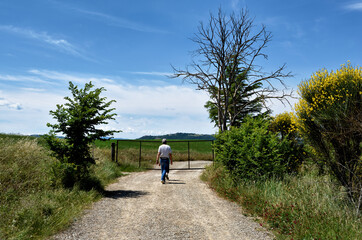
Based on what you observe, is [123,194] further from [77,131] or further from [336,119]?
[336,119]

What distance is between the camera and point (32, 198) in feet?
23.0

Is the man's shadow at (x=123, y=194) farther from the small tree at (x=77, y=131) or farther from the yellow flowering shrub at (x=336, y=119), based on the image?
the yellow flowering shrub at (x=336, y=119)

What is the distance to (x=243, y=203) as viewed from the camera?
25.8 feet

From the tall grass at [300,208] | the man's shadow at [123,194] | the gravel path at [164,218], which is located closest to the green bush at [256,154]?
the tall grass at [300,208]

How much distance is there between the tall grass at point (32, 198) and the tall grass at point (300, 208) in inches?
195

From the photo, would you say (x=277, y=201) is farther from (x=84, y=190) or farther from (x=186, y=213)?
(x=84, y=190)

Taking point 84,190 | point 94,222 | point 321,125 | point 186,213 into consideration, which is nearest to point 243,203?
point 186,213

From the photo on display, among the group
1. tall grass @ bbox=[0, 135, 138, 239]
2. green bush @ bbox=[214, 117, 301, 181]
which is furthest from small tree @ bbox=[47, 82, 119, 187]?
green bush @ bbox=[214, 117, 301, 181]

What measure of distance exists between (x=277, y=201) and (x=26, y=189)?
25.8 ft

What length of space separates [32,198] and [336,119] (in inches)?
342

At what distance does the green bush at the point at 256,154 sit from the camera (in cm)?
923

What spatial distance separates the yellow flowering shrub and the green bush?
1.90 metres

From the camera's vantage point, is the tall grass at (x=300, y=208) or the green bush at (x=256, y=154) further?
the green bush at (x=256, y=154)

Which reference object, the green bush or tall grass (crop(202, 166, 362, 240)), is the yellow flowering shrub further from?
the green bush
